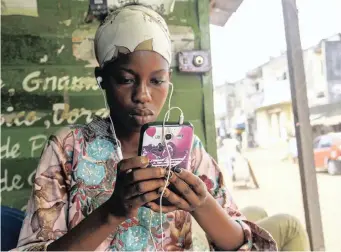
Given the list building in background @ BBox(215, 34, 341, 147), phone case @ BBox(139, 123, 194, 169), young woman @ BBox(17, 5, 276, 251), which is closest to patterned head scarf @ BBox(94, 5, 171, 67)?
young woman @ BBox(17, 5, 276, 251)

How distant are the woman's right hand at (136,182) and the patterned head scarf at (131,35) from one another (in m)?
0.17

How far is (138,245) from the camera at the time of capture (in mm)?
476

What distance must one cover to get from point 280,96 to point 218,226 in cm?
41

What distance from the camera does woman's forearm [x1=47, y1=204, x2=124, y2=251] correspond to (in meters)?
0.40

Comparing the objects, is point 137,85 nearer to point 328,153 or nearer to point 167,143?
point 167,143

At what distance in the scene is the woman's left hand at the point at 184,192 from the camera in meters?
0.38

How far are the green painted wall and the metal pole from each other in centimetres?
22

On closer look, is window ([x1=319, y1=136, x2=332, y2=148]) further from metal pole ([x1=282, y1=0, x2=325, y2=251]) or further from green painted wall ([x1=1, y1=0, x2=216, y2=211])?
green painted wall ([x1=1, y1=0, x2=216, y2=211])

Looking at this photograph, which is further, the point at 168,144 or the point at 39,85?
the point at 39,85

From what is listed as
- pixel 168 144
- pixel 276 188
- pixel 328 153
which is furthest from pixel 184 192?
pixel 276 188

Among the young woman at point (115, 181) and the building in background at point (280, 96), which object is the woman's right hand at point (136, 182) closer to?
the young woman at point (115, 181)

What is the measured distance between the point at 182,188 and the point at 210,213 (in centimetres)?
8

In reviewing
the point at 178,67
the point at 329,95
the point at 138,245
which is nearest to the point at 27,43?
the point at 178,67

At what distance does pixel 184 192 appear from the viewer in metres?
0.39
